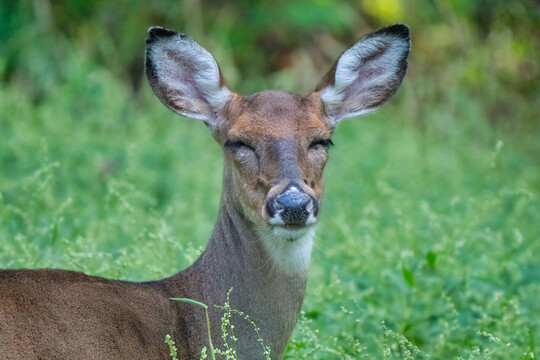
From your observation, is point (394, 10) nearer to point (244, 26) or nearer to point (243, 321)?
point (244, 26)

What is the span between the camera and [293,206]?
11.8ft

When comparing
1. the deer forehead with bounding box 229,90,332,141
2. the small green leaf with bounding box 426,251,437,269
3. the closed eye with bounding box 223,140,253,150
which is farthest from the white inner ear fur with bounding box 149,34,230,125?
the small green leaf with bounding box 426,251,437,269

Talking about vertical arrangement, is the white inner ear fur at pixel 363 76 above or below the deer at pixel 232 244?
above

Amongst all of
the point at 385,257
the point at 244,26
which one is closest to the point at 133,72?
the point at 244,26

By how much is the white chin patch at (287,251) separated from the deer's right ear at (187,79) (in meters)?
0.75

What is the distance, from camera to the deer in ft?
11.5

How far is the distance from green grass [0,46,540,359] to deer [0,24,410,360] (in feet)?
1.18

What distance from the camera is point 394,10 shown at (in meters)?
11.4

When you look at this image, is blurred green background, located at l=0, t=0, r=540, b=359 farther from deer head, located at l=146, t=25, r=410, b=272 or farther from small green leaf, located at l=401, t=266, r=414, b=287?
deer head, located at l=146, t=25, r=410, b=272

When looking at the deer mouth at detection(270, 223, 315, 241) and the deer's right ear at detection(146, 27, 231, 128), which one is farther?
the deer's right ear at detection(146, 27, 231, 128)

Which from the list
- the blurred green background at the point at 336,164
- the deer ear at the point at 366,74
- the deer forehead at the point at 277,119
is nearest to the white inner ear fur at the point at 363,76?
the deer ear at the point at 366,74

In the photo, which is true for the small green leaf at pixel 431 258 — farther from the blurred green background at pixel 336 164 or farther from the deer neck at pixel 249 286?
the deer neck at pixel 249 286

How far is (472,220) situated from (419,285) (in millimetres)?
559

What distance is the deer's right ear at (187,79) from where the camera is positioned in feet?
14.1
